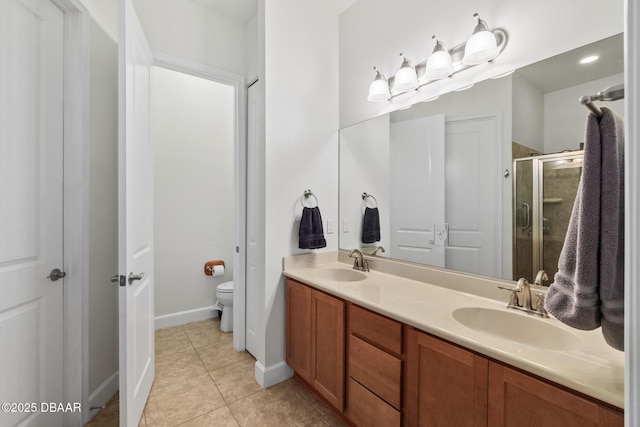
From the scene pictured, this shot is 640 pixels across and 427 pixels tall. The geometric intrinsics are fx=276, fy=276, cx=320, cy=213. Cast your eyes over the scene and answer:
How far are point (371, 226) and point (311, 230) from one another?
452mm

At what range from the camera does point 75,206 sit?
1.52 metres

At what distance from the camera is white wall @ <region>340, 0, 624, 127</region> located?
3.73ft

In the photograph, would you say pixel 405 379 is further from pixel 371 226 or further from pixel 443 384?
pixel 371 226

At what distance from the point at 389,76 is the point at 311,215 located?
1.12m

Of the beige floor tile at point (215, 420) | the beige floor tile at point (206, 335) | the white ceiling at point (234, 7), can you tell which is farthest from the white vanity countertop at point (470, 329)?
the white ceiling at point (234, 7)

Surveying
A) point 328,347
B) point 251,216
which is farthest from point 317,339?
point 251,216

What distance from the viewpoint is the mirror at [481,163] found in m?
1.17

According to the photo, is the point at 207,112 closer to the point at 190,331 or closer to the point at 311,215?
the point at 311,215

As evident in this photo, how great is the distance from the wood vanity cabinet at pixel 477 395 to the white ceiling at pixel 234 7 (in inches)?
102

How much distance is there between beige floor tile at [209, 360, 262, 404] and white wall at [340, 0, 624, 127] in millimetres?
2064

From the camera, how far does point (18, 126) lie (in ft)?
4.16

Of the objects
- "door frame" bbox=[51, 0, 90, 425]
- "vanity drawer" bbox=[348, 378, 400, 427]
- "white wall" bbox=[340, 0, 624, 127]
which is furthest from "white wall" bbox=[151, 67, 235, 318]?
"vanity drawer" bbox=[348, 378, 400, 427]

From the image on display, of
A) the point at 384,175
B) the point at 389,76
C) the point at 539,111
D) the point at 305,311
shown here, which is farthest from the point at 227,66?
the point at 539,111

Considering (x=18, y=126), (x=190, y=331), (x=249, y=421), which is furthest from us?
(x=190, y=331)
